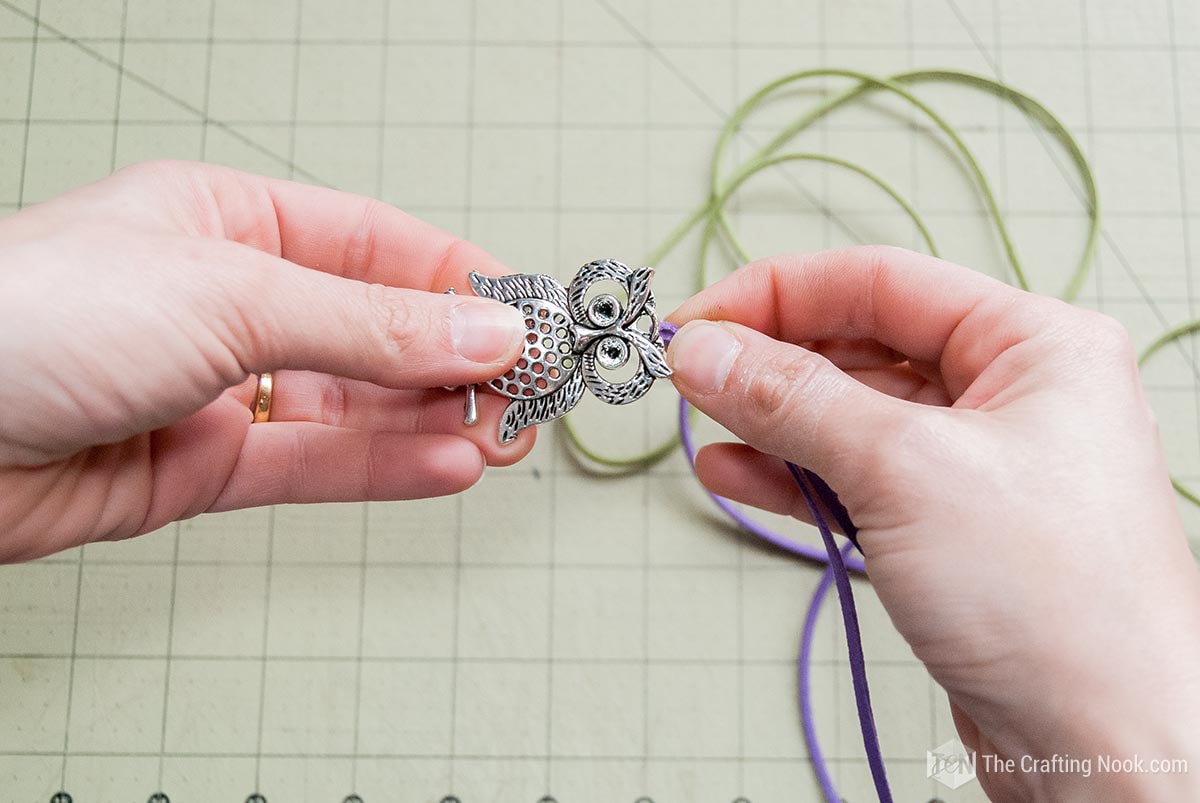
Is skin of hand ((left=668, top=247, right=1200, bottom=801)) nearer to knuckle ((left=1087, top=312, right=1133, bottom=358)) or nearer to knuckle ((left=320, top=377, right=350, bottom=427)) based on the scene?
knuckle ((left=1087, top=312, right=1133, bottom=358))

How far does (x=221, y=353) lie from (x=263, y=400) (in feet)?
1.55

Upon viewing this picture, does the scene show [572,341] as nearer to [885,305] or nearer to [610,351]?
[610,351]

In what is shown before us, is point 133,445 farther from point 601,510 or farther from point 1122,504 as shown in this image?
point 1122,504

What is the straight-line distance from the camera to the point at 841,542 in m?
1.90

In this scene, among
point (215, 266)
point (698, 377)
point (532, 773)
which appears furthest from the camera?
point (532, 773)

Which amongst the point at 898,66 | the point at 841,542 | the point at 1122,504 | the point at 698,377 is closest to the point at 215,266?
the point at 698,377

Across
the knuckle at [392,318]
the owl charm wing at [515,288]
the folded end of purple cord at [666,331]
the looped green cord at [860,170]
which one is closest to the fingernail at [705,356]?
the folded end of purple cord at [666,331]

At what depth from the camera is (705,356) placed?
126cm

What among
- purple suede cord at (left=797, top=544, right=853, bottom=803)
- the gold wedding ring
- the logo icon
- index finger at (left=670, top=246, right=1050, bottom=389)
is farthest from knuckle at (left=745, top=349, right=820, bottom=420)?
the logo icon

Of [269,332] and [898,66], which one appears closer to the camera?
[269,332]

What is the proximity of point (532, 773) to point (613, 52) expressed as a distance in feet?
5.50

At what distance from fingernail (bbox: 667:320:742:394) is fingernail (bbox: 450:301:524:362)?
0.84ft

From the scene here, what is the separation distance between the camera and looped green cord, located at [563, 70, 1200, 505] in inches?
76.6

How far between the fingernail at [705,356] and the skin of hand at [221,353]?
26 cm
